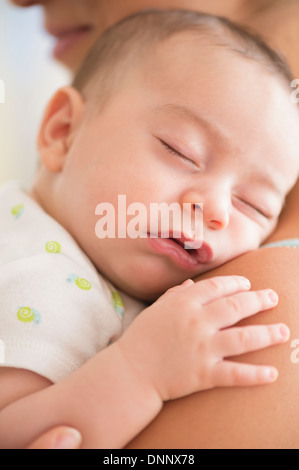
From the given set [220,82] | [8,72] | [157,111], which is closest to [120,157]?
[157,111]

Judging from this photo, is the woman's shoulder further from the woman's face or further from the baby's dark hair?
the woman's face

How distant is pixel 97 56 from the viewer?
1.33 metres

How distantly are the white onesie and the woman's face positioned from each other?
3.53 feet

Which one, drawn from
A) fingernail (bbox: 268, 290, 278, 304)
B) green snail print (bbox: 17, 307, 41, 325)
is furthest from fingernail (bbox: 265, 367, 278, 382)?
green snail print (bbox: 17, 307, 41, 325)

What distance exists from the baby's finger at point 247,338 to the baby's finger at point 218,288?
0.20 feet

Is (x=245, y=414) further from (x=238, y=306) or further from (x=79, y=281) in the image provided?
(x=79, y=281)

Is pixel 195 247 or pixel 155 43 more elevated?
pixel 155 43

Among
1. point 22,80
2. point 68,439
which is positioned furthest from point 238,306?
point 22,80

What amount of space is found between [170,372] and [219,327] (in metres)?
0.10

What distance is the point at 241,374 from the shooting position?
68 centimetres

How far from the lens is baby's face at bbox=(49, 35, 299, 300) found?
94 centimetres

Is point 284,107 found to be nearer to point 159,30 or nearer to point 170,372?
point 159,30

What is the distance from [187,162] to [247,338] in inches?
16.1

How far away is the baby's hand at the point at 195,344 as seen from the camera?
2.24 ft
